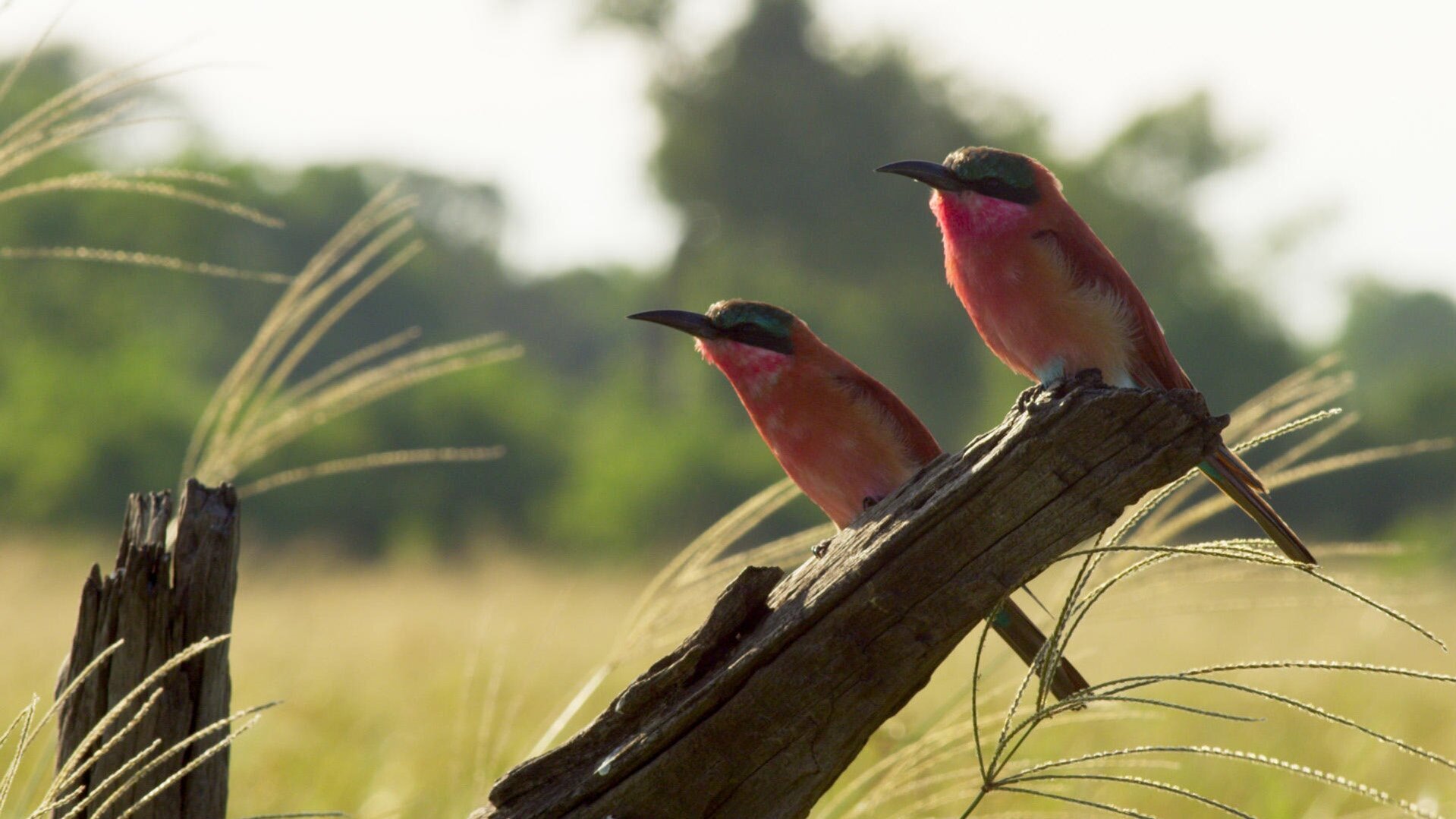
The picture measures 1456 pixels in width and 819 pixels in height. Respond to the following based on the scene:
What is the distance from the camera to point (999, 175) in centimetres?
272

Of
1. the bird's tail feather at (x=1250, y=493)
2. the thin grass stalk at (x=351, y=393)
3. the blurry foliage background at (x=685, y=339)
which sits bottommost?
the bird's tail feather at (x=1250, y=493)

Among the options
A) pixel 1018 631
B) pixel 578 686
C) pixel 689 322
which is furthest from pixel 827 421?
pixel 578 686

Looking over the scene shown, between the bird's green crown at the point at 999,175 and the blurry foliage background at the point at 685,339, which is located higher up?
the blurry foliage background at the point at 685,339

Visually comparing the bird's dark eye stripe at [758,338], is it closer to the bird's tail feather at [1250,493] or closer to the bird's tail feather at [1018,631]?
the bird's tail feather at [1018,631]

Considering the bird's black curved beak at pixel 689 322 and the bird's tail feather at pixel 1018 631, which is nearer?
the bird's tail feather at pixel 1018 631

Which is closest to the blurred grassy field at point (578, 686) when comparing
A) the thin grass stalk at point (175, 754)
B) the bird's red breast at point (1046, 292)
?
the bird's red breast at point (1046, 292)

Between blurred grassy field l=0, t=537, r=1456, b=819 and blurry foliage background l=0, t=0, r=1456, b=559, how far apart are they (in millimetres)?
16495

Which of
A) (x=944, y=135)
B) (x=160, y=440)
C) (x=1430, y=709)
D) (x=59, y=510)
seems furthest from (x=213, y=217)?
(x=1430, y=709)

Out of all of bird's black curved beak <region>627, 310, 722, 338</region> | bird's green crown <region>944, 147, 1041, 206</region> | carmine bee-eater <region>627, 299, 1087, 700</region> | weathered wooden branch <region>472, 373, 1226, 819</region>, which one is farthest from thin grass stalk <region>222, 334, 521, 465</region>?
weathered wooden branch <region>472, 373, 1226, 819</region>

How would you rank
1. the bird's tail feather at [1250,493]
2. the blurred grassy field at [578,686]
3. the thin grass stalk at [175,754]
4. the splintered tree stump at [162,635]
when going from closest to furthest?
the thin grass stalk at [175,754], the bird's tail feather at [1250,493], the splintered tree stump at [162,635], the blurred grassy field at [578,686]

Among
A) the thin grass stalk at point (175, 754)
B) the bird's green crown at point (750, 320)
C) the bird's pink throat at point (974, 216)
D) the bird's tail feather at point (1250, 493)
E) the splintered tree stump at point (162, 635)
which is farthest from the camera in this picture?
the bird's green crown at point (750, 320)

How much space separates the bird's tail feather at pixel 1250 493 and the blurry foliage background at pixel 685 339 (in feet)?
80.8

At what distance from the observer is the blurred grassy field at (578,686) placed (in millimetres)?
3426

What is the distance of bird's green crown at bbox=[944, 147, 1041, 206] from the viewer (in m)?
2.71
